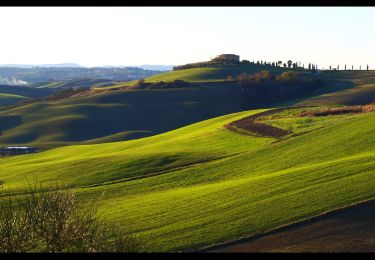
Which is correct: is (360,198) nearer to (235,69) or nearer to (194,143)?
(194,143)

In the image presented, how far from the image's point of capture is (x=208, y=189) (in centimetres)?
4553

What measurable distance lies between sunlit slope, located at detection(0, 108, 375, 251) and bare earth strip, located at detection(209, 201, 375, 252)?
0.92m

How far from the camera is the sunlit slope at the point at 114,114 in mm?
115188

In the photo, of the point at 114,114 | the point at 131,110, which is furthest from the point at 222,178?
the point at 131,110

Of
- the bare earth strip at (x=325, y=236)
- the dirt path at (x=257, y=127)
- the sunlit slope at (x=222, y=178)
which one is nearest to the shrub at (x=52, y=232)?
the sunlit slope at (x=222, y=178)

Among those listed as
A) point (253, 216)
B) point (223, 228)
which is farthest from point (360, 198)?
point (223, 228)

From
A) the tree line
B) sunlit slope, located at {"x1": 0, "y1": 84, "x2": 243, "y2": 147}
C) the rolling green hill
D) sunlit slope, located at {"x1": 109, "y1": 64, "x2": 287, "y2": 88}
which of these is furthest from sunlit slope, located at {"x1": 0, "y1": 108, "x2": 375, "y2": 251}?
sunlit slope, located at {"x1": 109, "y1": 64, "x2": 287, "y2": 88}

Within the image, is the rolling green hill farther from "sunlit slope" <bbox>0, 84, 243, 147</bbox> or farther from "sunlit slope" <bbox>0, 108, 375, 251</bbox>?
"sunlit slope" <bbox>0, 108, 375, 251</bbox>

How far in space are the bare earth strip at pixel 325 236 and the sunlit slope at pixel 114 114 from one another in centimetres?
7453

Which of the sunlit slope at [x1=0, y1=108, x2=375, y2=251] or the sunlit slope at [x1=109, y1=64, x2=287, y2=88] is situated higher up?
the sunlit slope at [x1=109, y1=64, x2=287, y2=88]

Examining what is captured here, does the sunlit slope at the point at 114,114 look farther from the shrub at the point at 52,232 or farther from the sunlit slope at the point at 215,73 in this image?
the shrub at the point at 52,232

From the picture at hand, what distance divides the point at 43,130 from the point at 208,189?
78.8m

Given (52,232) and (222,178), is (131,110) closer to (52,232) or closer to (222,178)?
(222,178)

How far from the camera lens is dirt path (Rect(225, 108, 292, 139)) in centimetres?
6699
